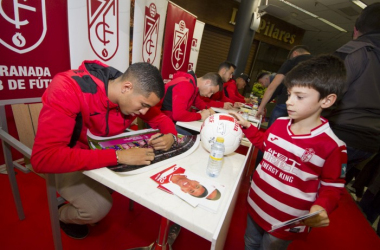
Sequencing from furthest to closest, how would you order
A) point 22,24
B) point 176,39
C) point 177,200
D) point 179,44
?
Answer: point 179,44 → point 176,39 → point 22,24 → point 177,200

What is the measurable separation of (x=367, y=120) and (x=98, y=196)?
194 cm

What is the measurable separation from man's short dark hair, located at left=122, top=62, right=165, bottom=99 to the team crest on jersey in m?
0.88

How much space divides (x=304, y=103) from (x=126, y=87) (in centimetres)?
98

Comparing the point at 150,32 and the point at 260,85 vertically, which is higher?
the point at 150,32

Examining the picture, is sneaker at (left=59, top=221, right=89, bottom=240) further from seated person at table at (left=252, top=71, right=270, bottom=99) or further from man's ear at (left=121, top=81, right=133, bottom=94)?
seated person at table at (left=252, top=71, right=270, bottom=99)

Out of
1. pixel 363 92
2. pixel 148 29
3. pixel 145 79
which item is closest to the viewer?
pixel 145 79

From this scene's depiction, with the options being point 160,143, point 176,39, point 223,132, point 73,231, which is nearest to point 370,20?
point 223,132

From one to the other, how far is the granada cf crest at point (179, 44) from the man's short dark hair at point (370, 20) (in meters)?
2.83

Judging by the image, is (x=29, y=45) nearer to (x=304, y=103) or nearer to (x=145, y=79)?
(x=145, y=79)

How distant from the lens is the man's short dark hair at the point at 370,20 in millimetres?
1253

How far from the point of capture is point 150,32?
2918 mm

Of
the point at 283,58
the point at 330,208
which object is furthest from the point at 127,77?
the point at 283,58

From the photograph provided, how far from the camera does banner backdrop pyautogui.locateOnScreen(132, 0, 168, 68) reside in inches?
101

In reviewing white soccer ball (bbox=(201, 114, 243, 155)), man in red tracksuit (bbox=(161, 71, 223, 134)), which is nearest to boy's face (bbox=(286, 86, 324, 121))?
white soccer ball (bbox=(201, 114, 243, 155))
